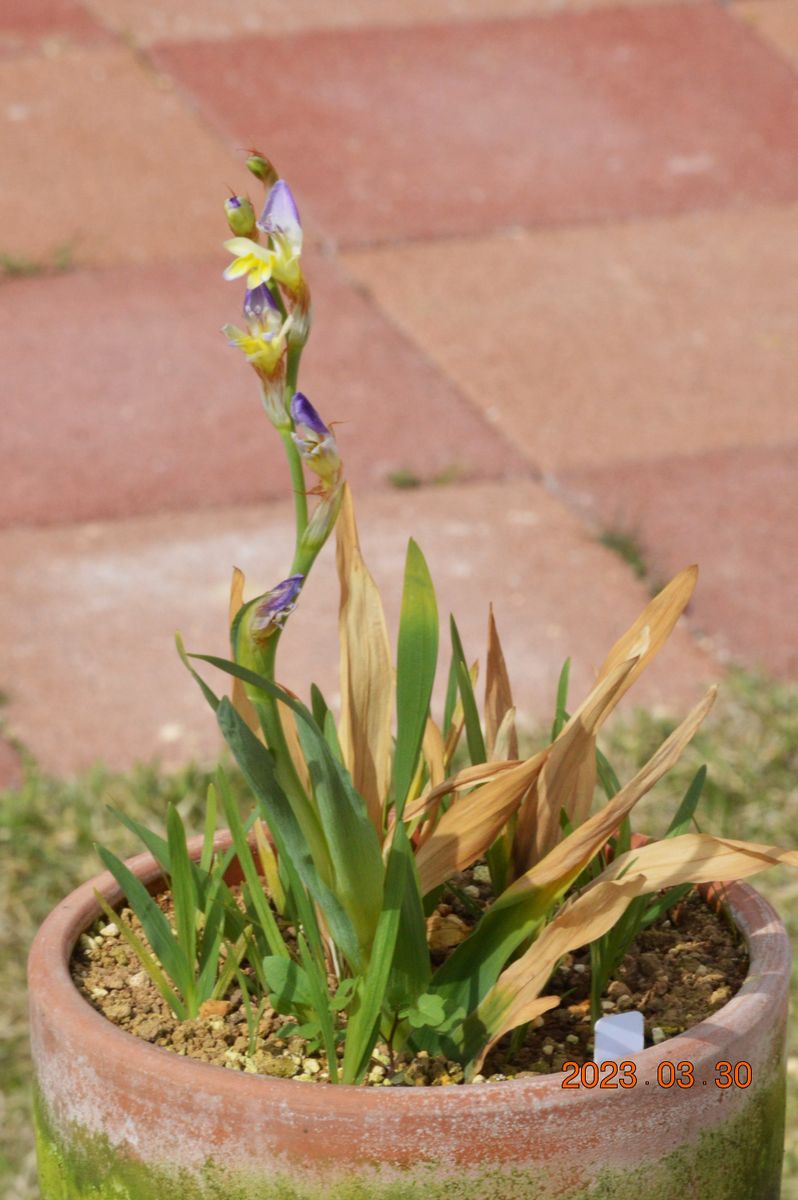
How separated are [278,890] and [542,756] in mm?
299

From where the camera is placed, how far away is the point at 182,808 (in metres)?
2.59

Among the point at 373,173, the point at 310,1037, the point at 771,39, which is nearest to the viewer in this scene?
the point at 310,1037

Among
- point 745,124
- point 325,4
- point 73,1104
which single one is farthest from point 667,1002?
point 325,4

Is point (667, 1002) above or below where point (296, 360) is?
below

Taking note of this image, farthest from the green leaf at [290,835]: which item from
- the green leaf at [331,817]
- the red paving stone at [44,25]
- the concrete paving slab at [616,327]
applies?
the red paving stone at [44,25]

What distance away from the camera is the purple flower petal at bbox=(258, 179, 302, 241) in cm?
113

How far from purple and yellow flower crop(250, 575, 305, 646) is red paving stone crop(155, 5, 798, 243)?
11.5ft

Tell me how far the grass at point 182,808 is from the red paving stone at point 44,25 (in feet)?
11.3

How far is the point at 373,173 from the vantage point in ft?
16.0

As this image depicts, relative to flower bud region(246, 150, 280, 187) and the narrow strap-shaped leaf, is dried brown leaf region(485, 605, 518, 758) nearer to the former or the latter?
the narrow strap-shaped leaf

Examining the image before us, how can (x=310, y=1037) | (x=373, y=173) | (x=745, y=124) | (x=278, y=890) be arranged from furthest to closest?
(x=745, y=124) < (x=373, y=173) < (x=278, y=890) < (x=310, y=1037)

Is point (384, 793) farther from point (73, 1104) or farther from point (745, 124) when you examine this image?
point (745, 124)
